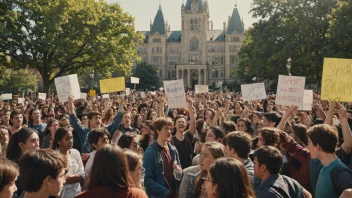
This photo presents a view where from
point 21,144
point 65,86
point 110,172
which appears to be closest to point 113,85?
point 65,86

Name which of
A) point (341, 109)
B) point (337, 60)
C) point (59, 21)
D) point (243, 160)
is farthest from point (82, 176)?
point (59, 21)

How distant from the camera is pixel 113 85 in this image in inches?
647

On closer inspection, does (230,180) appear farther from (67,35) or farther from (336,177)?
(67,35)

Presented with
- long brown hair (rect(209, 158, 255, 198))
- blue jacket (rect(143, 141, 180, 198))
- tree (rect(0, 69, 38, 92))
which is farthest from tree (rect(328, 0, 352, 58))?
tree (rect(0, 69, 38, 92))

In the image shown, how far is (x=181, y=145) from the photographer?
8062mm

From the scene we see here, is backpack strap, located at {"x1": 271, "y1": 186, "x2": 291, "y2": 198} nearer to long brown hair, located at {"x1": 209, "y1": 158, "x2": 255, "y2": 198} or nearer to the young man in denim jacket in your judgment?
long brown hair, located at {"x1": 209, "y1": 158, "x2": 255, "y2": 198}

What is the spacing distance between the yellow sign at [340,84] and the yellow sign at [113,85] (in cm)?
897

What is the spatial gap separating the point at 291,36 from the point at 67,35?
1984 cm

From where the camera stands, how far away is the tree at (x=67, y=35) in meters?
33.2

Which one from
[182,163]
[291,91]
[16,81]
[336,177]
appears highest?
[291,91]

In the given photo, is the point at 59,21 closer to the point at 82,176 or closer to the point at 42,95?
the point at 42,95

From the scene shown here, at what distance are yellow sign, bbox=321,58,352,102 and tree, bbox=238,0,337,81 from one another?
2952cm

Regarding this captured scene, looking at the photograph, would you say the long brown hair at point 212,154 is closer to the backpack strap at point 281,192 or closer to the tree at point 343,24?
the backpack strap at point 281,192

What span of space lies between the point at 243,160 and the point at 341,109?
2003mm
